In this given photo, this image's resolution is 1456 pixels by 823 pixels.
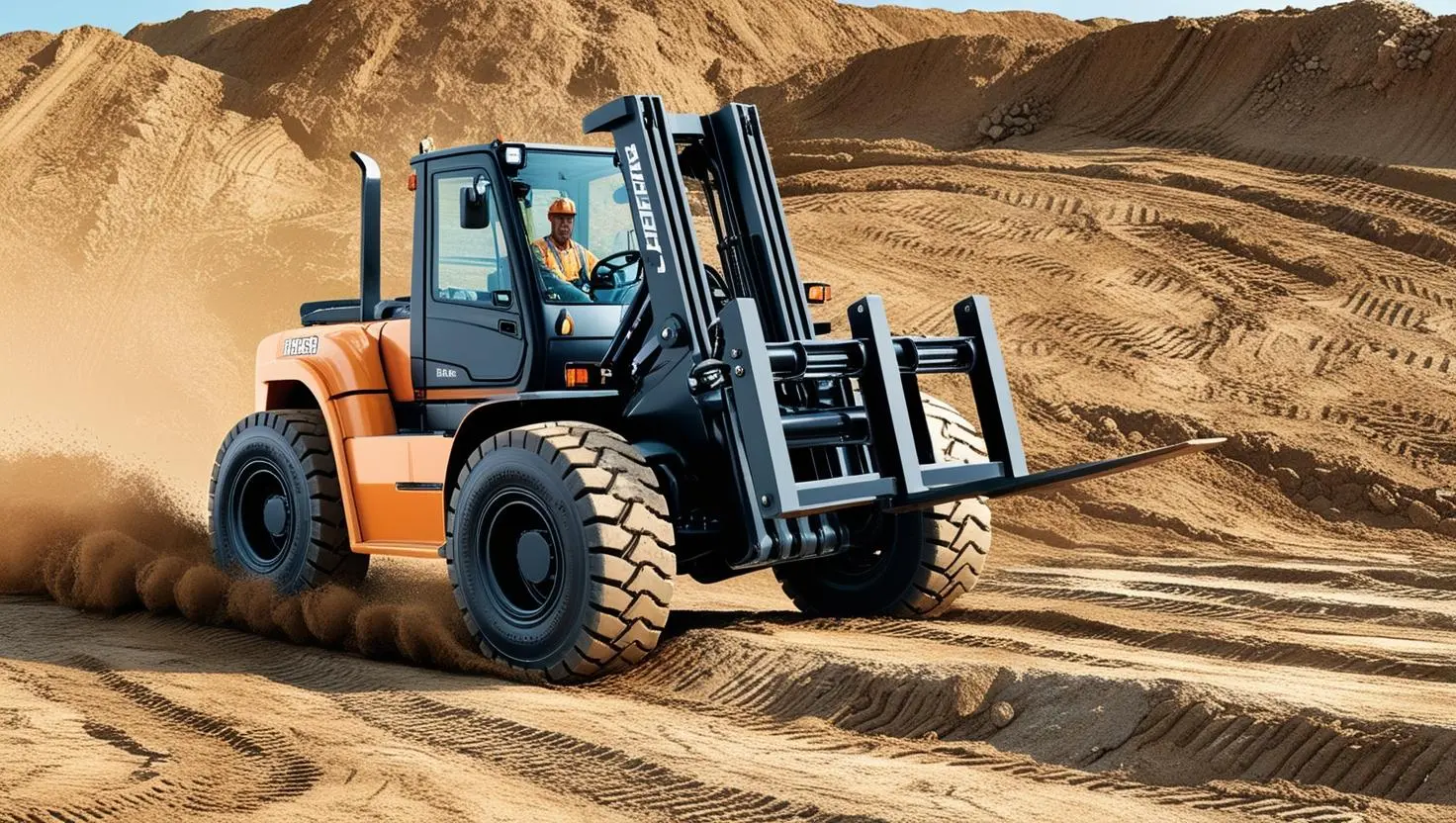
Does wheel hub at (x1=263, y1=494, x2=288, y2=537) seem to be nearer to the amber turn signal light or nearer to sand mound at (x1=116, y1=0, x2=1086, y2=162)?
the amber turn signal light

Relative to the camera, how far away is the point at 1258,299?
56.1 ft

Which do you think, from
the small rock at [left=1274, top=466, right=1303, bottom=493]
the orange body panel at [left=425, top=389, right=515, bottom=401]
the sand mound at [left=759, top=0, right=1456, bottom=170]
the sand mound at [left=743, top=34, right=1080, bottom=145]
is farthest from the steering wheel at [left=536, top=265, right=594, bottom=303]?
the sand mound at [left=743, top=34, right=1080, bottom=145]

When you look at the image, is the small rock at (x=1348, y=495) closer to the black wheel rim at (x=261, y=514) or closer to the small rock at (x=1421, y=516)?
the small rock at (x=1421, y=516)

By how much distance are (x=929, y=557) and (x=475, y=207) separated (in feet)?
8.94

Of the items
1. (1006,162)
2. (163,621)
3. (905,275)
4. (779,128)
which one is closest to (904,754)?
(163,621)

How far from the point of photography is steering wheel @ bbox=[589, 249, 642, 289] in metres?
7.39

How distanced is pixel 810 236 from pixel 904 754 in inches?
560

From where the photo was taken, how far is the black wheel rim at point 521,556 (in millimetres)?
6590

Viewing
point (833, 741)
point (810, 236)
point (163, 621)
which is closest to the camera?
point (833, 741)

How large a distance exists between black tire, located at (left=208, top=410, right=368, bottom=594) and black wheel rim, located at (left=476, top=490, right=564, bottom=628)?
1.74 meters

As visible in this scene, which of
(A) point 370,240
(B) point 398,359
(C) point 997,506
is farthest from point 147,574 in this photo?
(C) point 997,506

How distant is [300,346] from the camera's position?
8641 millimetres

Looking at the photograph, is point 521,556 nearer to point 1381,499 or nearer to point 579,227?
point 579,227

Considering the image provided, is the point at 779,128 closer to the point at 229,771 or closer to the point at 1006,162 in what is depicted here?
the point at 1006,162
